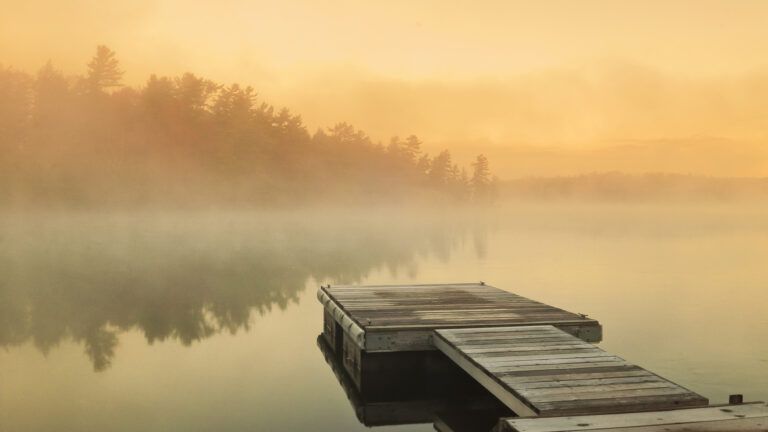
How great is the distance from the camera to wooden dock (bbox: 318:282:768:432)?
6.88m

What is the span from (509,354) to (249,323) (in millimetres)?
10828

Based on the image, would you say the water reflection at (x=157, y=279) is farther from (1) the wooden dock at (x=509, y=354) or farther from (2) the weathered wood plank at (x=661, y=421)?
(2) the weathered wood plank at (x=661, y=421)

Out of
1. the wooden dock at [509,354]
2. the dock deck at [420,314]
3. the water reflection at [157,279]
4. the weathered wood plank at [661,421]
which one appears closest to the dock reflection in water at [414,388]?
the wooden dock at [509,354]

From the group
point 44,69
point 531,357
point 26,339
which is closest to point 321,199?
point 44,69

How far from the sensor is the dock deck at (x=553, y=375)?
709 centimetres

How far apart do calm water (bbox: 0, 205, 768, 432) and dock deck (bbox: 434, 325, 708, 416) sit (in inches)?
55.6

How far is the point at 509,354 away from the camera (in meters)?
9.02

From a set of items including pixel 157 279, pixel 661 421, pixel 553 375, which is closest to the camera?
pixel 661 421

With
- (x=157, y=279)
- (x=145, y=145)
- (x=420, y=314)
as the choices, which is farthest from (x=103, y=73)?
(x=420, y=314)

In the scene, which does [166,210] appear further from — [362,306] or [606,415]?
[606,415]

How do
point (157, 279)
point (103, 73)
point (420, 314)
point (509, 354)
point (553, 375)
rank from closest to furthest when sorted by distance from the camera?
point (553, 375) < point (509, 354) < point (420, 314) < point (157, 279) < point (103, 73)

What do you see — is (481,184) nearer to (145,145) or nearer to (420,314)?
(145,145)

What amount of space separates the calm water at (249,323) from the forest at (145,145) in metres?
47.0

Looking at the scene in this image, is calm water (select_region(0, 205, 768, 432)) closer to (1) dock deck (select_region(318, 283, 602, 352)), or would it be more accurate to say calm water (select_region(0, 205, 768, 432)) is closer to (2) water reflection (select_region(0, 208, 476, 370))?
(2) water reflection (select_region(0, 208, 476, 370))
